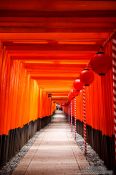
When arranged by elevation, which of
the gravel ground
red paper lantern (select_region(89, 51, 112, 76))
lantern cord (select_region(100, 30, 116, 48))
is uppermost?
lantern cord (select_region(100, 30, 116, 48))

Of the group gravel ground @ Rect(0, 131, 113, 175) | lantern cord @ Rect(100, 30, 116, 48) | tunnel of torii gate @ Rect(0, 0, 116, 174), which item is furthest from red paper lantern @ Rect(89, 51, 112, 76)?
gravel ground @ Rect(0, 131, 113, 175)

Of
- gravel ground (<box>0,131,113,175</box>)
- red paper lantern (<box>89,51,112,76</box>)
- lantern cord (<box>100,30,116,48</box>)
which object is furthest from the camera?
gravel ground (<box>0,131,113,175</box>)

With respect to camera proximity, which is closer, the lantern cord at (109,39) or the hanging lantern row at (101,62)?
the hanging lantern row at (101,62)

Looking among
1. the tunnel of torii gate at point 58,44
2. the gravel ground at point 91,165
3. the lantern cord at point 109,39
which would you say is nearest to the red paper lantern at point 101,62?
the tunnel of torii gate at point 58,44

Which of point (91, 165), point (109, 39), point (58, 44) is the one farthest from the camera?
point (58, 44)

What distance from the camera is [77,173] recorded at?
5766mm

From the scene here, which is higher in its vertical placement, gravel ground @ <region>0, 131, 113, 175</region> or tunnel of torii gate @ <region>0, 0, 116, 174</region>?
tunnel of torii gate @ <region>0, 0, 116, 174</region>

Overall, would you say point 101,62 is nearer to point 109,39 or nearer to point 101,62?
point 101,62

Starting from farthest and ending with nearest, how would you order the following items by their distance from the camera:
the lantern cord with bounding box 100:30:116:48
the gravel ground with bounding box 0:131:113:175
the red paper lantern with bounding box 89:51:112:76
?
the gravel ground with bounding box 0:131:113:175 < the lantern cord with bounding box 100:30:116:48 < the red paper lantern with bounding box 89:51:112:76

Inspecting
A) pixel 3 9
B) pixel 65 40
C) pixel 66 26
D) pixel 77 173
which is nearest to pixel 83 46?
pixel 65 40

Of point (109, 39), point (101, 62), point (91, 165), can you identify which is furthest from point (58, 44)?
point (91, 165)

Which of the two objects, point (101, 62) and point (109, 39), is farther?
point (109, 39)

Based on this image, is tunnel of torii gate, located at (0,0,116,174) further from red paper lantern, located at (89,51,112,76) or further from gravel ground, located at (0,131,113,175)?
gravel ground, located at (0,131,113,175)

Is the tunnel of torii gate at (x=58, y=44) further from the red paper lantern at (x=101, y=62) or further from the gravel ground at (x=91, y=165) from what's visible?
the gravel ground at (x=91, y=165)
